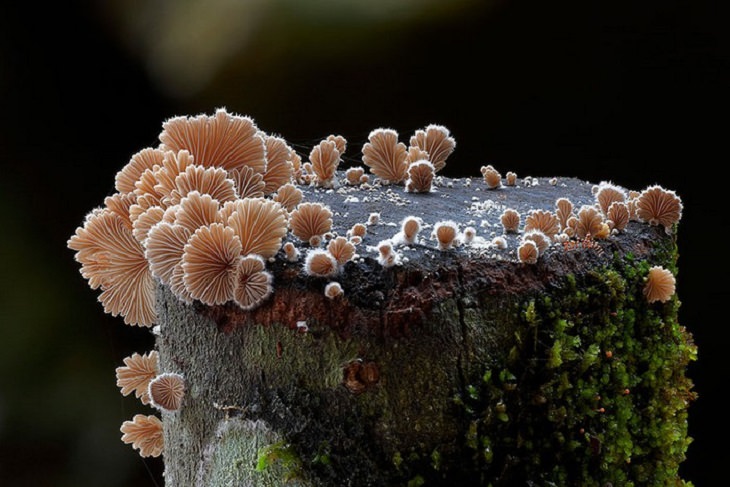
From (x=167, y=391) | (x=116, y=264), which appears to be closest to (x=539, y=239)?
(x=167, y=391)

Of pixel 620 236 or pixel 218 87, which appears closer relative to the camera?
pixel 620 236

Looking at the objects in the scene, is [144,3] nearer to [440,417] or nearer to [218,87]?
[218,87]

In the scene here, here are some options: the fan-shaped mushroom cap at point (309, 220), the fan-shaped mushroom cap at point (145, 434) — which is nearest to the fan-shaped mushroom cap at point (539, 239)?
the fan-shaped mushroom cap at point (309, 220)

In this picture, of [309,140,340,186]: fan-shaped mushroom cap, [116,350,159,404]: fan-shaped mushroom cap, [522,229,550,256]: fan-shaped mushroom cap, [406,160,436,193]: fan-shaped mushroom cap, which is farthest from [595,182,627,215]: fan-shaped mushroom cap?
[116,350,159,404]: fan-shaped mushroom cap

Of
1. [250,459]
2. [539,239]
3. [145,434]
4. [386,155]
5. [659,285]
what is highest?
[386,155]

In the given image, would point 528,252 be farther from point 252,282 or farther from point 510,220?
point 252,282

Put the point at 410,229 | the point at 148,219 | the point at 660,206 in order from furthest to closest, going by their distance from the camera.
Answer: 1. the point at 660,206
2. the point at 148,219
3. the point at 410,229

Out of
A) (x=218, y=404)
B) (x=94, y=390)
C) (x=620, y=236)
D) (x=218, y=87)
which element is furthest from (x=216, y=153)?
(x=94, y=390)
